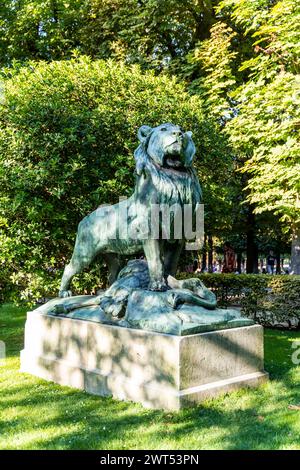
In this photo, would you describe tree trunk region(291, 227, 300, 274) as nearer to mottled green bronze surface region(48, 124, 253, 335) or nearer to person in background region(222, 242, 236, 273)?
mottled green bronze surface region(48, 124, 253, 335)

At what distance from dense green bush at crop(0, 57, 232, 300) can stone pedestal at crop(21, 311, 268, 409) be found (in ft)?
9.03

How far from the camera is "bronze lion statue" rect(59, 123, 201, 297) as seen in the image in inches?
234

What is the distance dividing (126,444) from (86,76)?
7.90 meters

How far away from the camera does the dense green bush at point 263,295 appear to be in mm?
13023

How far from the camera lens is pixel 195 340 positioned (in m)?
5.27

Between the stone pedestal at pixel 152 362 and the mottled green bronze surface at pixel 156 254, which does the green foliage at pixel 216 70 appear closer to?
the mottled green bronze surface at pixel 156 254

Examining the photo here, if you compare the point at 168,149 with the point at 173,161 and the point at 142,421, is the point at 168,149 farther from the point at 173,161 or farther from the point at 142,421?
the point at 142,421

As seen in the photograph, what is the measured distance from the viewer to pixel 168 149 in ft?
19.5

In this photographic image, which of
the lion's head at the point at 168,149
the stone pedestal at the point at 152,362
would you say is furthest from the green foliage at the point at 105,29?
the stone pedestal at the point at 152,362

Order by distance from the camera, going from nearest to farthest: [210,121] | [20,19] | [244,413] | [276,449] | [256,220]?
1. [276,449]
2. [244,413]
3. [210,121]
4. [20,19]
5. [256,220]

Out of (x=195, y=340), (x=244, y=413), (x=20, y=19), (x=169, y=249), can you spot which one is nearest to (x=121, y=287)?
(x=169, y=249)

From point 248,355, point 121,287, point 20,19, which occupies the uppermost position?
point 20,19

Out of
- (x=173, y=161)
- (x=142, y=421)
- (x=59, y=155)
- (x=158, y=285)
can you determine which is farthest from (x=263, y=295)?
(x=142, y=421)

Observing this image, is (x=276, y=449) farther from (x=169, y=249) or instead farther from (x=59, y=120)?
(x=59, y=120)
